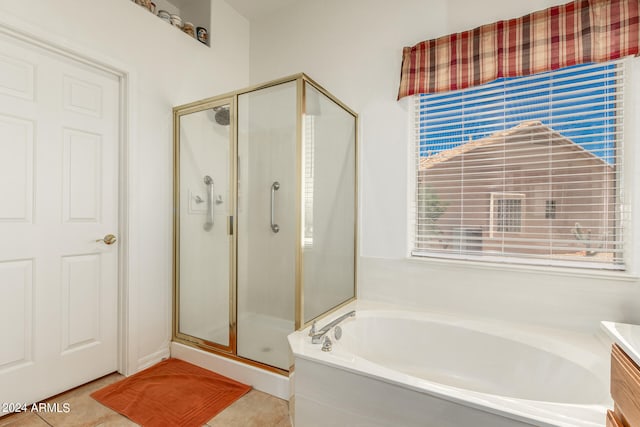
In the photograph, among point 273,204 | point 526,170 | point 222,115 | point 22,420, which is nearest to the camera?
point 22,420

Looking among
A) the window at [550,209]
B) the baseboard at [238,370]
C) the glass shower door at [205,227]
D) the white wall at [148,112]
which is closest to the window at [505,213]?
the window at [550,209]

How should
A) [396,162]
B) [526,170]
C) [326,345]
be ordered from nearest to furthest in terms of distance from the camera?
[326,345]
[526,170]
[396,162]

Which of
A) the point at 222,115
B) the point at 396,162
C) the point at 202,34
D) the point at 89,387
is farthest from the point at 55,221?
the point at 396,162

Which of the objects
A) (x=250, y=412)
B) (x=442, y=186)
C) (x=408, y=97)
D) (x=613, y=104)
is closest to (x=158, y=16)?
(x=408, y=97)

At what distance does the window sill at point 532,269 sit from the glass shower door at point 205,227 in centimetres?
129

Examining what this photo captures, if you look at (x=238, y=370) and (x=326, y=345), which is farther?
(x=238, y=370)

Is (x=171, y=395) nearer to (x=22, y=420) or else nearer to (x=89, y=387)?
(x=89, y=387)

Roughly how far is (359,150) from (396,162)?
29cm

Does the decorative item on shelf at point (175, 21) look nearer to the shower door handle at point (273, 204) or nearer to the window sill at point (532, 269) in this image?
the shower door handle at point (273, 204)

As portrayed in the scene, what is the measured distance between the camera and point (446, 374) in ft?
6.24

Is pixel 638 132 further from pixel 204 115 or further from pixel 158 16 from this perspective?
pixel 158 16

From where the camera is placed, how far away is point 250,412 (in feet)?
5.75

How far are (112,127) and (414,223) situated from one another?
2.07m

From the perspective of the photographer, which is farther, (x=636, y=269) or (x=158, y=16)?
(x=158, y=16)
